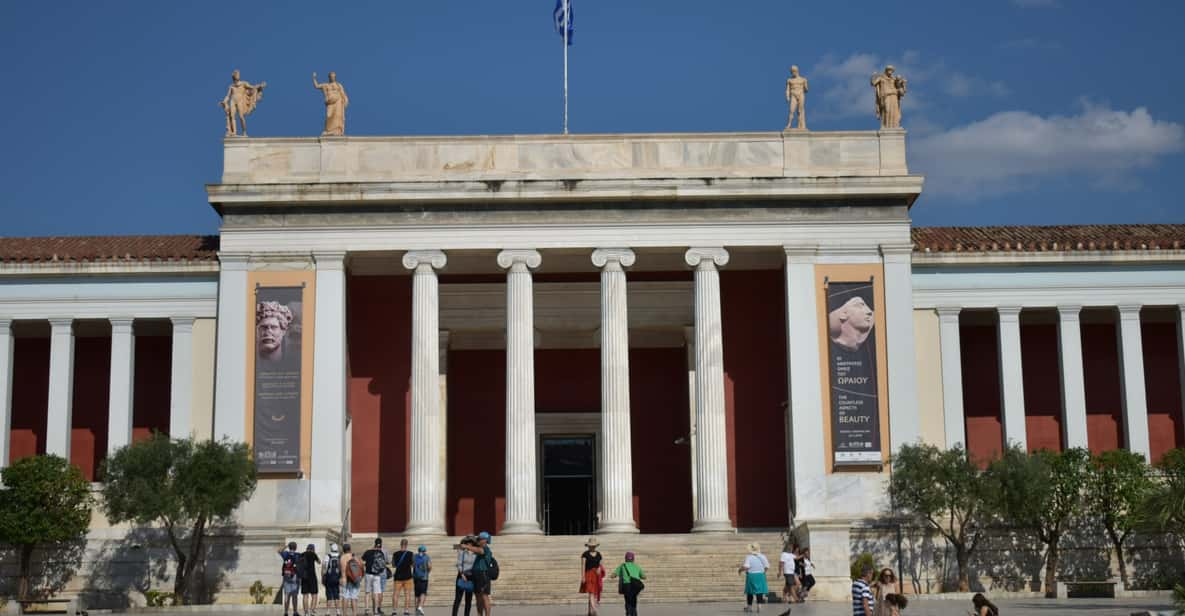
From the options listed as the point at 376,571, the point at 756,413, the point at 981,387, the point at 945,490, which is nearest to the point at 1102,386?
the point at 981,387

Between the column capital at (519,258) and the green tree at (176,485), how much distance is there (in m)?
7.80

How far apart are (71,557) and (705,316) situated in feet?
52.2

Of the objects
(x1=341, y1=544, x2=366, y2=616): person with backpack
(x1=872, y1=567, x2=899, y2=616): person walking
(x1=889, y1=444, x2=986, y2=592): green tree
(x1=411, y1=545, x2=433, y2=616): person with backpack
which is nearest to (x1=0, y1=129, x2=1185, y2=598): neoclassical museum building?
(x1=889, y1=444, x2=986, y2=592): green tree

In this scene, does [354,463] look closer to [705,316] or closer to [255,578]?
[255,578]

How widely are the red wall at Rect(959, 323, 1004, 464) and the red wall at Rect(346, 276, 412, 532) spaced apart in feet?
47.0

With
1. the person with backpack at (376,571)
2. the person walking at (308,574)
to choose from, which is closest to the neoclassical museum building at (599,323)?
the person walking at (308,574)

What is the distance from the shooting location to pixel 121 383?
3819 centimetres

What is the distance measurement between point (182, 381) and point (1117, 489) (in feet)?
72.5

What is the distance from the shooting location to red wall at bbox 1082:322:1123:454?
131 feet

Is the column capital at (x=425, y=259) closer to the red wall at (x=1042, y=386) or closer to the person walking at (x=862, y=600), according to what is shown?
the red wall at (x=1042, y=386)

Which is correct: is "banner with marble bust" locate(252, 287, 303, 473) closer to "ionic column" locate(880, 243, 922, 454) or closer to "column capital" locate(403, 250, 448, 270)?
"column capital" locate(403, 250, 448, 270)

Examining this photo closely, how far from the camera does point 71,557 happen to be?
36.5 meters

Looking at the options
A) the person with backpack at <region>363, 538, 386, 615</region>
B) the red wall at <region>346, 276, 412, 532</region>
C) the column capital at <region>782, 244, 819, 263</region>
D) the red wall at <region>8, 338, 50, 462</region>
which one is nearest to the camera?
the person with backpack at <region>363, 538, 386, 615</region>

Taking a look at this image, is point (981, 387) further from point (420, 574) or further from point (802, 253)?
point (420, 574)
